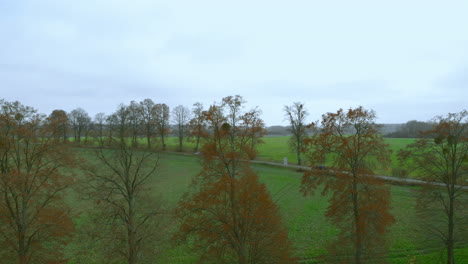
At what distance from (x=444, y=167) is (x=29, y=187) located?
76.4 feet

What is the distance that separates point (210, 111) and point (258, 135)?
361cm

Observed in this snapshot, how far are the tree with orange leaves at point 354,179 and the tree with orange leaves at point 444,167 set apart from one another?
243 cm

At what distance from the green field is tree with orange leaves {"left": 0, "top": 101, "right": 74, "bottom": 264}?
1.72 m

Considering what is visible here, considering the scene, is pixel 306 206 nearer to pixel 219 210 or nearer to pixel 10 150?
pixel 219 210

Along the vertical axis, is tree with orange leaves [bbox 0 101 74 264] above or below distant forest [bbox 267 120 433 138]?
below

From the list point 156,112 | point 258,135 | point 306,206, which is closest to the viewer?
point 258,135

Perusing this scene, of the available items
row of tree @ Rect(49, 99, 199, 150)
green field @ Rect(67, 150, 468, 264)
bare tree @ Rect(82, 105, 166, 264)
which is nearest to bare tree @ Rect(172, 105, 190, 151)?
row of tree @ Rect(49, 99, 199, 150)

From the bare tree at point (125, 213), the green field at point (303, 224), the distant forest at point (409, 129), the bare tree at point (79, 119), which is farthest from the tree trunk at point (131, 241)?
the bare tree at point (79, 119)

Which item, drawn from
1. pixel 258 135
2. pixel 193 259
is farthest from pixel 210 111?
pixel 193 259

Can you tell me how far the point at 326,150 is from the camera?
1541 centimetres

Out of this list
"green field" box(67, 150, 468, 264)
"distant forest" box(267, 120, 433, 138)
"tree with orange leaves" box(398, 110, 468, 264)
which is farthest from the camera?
"distant forest" box(267, 120, 433, 138)

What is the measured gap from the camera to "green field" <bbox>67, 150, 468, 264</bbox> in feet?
58.1

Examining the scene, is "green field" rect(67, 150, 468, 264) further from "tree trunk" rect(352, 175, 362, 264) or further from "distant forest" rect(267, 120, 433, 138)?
"distant forest" rect(267, 120, 433, 138)

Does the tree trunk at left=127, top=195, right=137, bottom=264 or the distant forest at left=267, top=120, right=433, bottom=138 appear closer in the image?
the tree trunk at left=127, top=195, right=137, bottom=264
